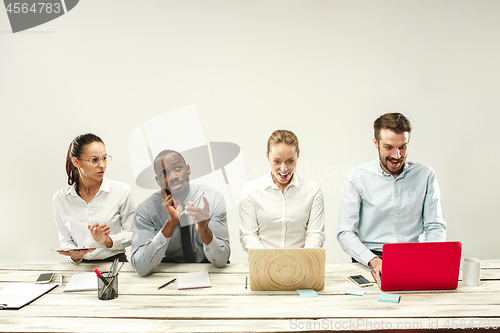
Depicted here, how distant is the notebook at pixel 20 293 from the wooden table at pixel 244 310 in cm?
3

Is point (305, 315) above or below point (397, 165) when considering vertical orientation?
below

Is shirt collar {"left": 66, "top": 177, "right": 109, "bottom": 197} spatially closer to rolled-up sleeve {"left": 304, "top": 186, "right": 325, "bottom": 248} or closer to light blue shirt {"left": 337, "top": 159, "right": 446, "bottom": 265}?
rolled-up sleeve {"left": 304, "top": 186, "right": 325, "bottom": 248}

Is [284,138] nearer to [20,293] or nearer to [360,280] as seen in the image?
[360,280]

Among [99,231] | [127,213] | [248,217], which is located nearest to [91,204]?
[127,213]

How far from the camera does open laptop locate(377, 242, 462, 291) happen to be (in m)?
1.38

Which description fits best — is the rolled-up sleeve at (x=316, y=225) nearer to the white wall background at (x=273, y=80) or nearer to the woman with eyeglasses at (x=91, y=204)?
the white wall background at (x=273, y=80)

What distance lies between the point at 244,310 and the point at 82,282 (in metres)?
0.80

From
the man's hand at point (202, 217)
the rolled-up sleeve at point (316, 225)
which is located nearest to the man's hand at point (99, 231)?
the man's hand at point (202, 217)

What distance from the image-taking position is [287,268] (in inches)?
55.4

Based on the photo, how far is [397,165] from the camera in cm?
198

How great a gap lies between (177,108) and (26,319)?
208 cm

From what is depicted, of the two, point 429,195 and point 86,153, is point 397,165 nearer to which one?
point 429,195

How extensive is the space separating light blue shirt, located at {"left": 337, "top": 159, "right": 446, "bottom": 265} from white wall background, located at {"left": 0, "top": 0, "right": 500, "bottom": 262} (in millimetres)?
983

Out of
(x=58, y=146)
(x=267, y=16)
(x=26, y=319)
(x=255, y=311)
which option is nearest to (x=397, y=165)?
(x=255, y=311)
